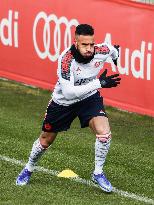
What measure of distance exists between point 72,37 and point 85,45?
6250 mm

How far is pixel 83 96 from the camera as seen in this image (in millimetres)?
9336

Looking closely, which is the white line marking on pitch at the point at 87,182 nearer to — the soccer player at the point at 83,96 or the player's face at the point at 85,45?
the soccer player at the point at 83,96

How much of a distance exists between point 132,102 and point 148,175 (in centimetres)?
416

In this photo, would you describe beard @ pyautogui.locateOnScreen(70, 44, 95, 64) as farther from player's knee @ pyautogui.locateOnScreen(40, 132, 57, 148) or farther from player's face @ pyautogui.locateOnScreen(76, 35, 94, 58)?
player's knee @ pyautogui.locateOnScreen(40, 132, 57, 148)

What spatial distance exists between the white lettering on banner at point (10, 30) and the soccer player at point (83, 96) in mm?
7137

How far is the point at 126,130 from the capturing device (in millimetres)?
13211

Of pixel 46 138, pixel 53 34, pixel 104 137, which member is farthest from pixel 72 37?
pixel 104 137

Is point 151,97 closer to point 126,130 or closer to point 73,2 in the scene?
point 126,130

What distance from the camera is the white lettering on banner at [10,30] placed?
54.4 ft

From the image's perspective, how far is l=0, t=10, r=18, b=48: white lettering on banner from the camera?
653 inches

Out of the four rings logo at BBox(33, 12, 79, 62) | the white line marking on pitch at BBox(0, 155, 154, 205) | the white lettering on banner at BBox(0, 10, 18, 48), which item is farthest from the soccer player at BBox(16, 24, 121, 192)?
the white lettering on banner at BBox(0, 10, 18, 48)

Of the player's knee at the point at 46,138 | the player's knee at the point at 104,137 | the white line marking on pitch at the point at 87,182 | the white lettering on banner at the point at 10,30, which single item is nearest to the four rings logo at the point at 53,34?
the white lettering on banner at the point at 10,30

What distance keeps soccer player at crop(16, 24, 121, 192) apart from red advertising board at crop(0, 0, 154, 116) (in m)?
4.29

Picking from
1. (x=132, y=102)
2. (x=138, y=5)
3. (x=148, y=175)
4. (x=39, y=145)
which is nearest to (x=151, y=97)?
(x=132, y=102)
